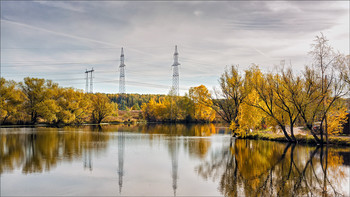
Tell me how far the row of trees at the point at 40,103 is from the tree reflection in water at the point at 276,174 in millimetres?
55909

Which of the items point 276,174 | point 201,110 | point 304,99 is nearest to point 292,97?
point 304,99

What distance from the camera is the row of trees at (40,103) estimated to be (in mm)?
62750

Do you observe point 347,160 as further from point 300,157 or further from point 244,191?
point 244,191

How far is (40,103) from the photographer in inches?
2566

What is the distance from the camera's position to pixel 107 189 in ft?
39.4

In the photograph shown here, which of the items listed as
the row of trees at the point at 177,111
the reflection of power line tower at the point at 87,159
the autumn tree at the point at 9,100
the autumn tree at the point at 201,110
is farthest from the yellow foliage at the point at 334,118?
the autumn tree at the point at 9,100

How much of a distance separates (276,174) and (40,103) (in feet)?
206

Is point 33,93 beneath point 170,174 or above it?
above

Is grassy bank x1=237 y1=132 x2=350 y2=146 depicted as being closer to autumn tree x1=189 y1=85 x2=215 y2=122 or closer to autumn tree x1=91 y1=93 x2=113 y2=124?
autumn tree x1=189 y1=85 x2=215 y2=122

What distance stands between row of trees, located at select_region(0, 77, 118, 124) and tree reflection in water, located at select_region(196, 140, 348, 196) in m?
55.9

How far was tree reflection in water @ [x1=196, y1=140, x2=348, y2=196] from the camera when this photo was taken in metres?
11.8

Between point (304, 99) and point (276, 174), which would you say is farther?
point (304, 99)

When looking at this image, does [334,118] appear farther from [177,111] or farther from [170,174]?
[177,111]

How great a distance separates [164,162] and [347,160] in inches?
496
